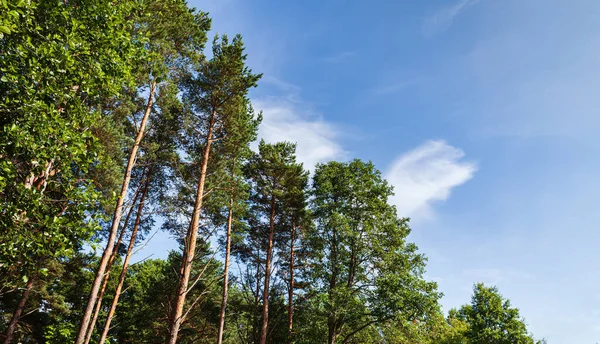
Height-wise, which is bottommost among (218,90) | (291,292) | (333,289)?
(333,289)

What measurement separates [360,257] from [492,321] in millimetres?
22675

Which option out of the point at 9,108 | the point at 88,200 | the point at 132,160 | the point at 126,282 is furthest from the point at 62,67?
the point at 126,282

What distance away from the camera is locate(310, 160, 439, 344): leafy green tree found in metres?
16.0

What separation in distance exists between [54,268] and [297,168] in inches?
606

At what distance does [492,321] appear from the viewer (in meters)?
30.9

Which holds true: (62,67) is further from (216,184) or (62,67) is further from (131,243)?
(131,243)

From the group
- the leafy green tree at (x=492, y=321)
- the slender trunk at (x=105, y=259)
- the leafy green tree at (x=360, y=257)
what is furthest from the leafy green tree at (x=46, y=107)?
the leafy green tree at (x=492, y=321)

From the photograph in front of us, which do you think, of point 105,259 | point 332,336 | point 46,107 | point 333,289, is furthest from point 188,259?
point 332,336

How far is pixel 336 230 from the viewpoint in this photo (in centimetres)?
1891

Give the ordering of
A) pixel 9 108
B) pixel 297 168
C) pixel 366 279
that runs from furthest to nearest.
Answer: pixel 297 168, pixel 366 279, pixel 9 108

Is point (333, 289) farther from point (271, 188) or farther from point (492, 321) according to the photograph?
point (492, 321)

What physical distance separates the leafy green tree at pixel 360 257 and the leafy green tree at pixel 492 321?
19736 mm

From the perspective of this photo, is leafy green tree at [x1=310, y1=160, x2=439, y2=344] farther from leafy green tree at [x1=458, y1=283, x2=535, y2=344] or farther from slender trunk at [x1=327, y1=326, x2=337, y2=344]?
leafy green tree at [x1=458, y1=283, x2=535, y2=344]

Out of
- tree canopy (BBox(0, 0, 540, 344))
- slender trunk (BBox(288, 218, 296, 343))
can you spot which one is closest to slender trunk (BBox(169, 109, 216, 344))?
tree canopy (BBox(0, 0, 540, 344))
